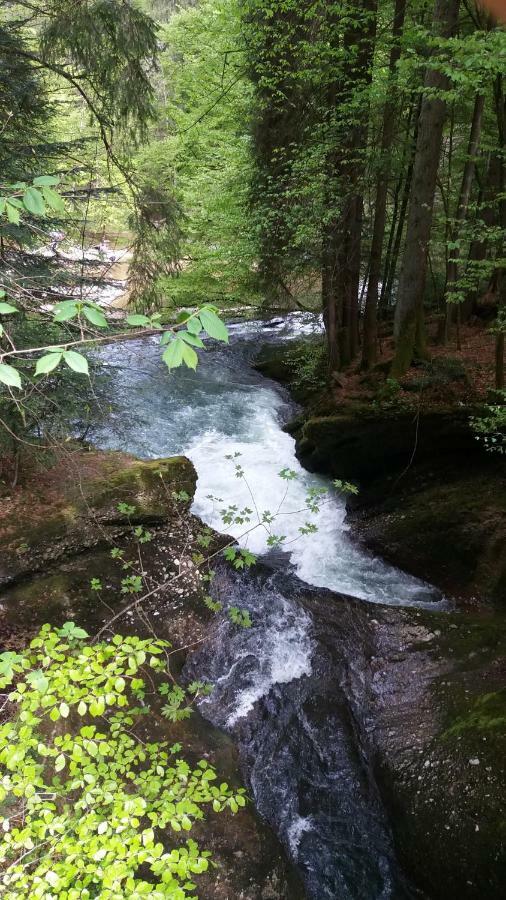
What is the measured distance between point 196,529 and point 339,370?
5.39 meters

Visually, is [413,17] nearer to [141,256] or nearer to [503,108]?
[503,108]

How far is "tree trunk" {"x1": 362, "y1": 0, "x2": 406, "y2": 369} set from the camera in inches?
293

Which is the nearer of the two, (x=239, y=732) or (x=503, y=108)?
(x=239, y=732)

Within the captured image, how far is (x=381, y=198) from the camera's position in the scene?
853 centimetres

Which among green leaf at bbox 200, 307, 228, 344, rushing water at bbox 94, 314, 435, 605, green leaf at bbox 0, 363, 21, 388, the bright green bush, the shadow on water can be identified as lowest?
the shadow on water

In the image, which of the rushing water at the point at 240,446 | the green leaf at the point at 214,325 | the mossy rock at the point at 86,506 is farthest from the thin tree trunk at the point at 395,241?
the green leaf at the point at 214,325

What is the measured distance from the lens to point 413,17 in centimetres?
912

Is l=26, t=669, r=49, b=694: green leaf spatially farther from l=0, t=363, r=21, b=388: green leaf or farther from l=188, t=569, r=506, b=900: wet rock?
l=188, t=569, r=506, b=900: wet rock

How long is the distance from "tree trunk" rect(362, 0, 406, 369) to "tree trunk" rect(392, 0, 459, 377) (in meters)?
0.52

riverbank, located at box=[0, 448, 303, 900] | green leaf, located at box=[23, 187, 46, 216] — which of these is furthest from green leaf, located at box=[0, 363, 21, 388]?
riverbank, located at box=[0, 448, 303, 900]

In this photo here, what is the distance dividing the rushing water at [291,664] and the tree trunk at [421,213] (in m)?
3.17

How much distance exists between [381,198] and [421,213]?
3.18ft

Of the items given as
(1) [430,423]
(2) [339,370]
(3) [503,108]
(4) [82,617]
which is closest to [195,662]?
(4) [82,617]

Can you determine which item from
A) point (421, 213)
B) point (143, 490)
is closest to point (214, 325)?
point (143, 490)
